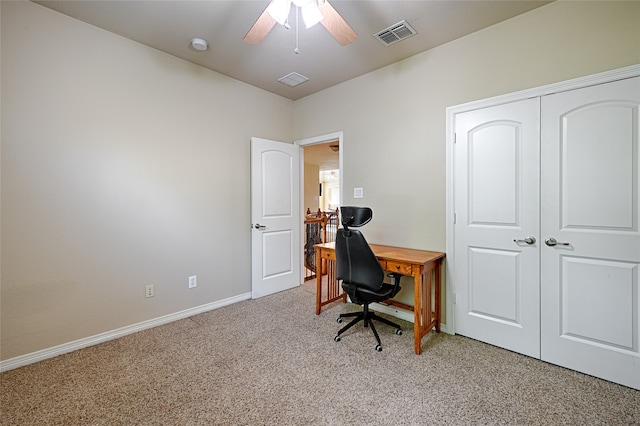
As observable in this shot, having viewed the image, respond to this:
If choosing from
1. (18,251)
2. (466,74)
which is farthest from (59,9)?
(466,74)

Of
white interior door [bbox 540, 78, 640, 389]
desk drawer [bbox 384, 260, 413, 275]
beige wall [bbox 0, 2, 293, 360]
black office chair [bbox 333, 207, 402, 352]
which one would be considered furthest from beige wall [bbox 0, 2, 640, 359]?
black office chair [bbox 333, 207, 402, 352]

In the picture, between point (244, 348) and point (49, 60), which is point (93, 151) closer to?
point (49, 60)

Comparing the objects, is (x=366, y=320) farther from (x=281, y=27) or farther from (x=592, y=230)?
(x=281, y=27)

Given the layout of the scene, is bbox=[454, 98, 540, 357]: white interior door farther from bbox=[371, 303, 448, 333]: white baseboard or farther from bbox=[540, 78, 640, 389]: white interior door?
bbox=[371, 303, 448, 333]: white baseboard

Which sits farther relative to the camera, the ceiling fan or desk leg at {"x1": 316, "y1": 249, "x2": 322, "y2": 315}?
desk leg at {"x1": 316, "y1": 249, "x2": 322, "y2": 315}

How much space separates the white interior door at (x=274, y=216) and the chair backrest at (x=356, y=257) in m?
1.38

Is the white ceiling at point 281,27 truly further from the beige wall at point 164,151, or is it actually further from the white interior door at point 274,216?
the white interior door at point 274,216

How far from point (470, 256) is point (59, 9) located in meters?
3.98

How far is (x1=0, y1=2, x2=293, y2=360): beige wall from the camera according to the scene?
6.73 feet

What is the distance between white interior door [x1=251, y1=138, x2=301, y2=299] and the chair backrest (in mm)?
1376

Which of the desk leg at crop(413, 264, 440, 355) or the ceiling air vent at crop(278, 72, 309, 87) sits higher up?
the ceiling air vent at crop(278, 72, 309, 87)

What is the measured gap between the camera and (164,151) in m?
2.80

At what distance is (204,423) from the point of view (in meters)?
1.53

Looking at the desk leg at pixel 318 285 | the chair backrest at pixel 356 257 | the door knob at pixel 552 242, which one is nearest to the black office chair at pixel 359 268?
the chair backrest at pixel 356 257
